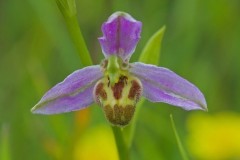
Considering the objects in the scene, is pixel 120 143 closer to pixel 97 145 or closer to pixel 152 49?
pixel 152 49

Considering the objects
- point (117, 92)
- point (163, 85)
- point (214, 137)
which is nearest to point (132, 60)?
point (214, 137)

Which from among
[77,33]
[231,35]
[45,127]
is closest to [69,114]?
[45,127]

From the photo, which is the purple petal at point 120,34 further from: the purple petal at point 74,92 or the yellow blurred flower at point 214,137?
the yellow blurred flower at point 214,137

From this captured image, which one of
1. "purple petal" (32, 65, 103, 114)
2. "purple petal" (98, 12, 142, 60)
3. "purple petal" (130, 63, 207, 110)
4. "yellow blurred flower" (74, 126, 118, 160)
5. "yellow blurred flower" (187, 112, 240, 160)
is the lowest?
"yellow blurred flower" (187, 112, 240, 160)

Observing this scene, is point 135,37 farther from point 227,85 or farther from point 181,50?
point 227,85

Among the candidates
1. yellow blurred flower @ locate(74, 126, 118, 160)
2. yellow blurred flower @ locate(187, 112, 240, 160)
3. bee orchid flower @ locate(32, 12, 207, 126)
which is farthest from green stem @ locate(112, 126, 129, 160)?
yellow blurred flower @ locate(187, 112, 240, 160)

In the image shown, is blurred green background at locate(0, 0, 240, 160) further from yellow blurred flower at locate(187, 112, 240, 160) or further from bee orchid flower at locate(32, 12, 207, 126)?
bee orchid flower at locate(32, 12, 207, 126)
